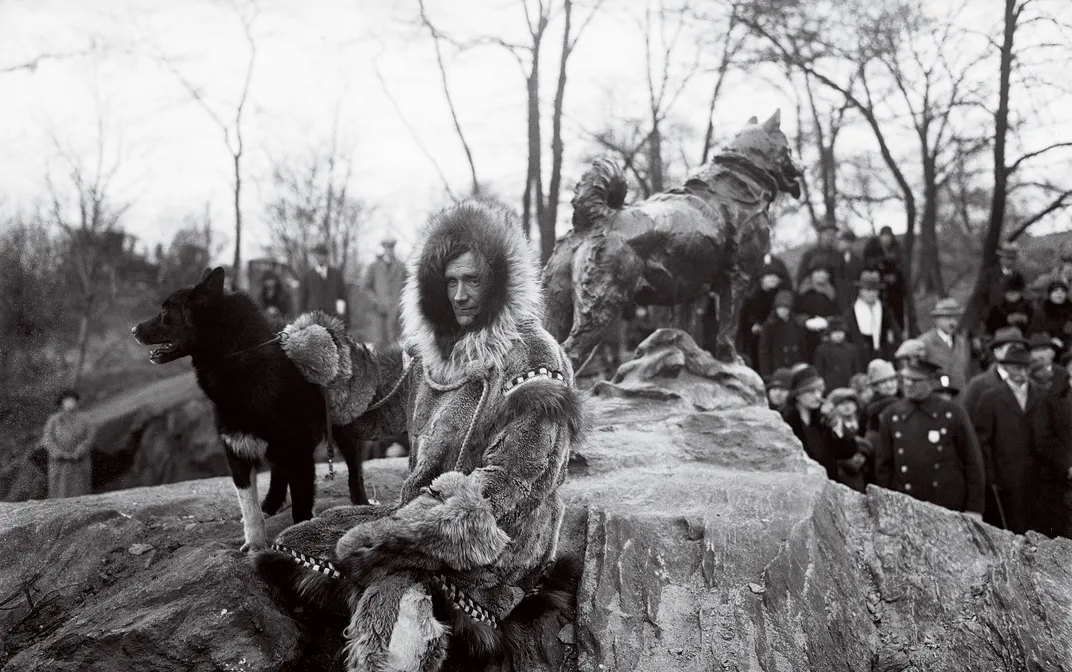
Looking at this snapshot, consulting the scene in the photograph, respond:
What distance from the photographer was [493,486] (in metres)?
3.03

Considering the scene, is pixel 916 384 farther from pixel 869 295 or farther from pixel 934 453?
pixel 869 295

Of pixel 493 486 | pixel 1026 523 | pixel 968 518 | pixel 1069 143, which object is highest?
pixel 1069 143

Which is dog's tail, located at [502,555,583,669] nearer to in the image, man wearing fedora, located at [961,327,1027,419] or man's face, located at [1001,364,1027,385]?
man wearing fedora, located at [961,327,1027,419]

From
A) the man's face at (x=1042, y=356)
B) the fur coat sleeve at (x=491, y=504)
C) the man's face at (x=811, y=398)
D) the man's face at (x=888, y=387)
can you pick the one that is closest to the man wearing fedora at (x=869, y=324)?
the man's face at (x=888, y=387)

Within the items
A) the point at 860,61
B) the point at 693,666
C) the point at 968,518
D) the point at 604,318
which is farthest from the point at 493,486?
the point at 860,61

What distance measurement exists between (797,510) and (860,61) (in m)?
11.6

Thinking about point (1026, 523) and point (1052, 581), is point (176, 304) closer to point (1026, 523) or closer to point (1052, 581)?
point (1052, 581)

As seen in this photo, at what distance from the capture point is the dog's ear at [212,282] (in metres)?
4.02

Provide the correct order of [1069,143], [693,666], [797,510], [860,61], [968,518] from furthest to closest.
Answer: [860,61] → [1069,143] → [968,518] → [797,510] → [693,666]

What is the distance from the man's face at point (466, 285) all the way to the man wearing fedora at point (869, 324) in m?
7.33

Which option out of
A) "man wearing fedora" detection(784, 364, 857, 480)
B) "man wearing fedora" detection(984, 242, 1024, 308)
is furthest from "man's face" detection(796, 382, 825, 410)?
"man wearing fedora" detection(984, 242, 1024, 308)

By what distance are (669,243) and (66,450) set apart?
20.2 feet

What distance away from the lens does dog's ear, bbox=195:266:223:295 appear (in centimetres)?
402

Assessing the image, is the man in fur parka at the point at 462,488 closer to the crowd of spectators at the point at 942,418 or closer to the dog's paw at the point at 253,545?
the dog's paw at the point at 253,545
